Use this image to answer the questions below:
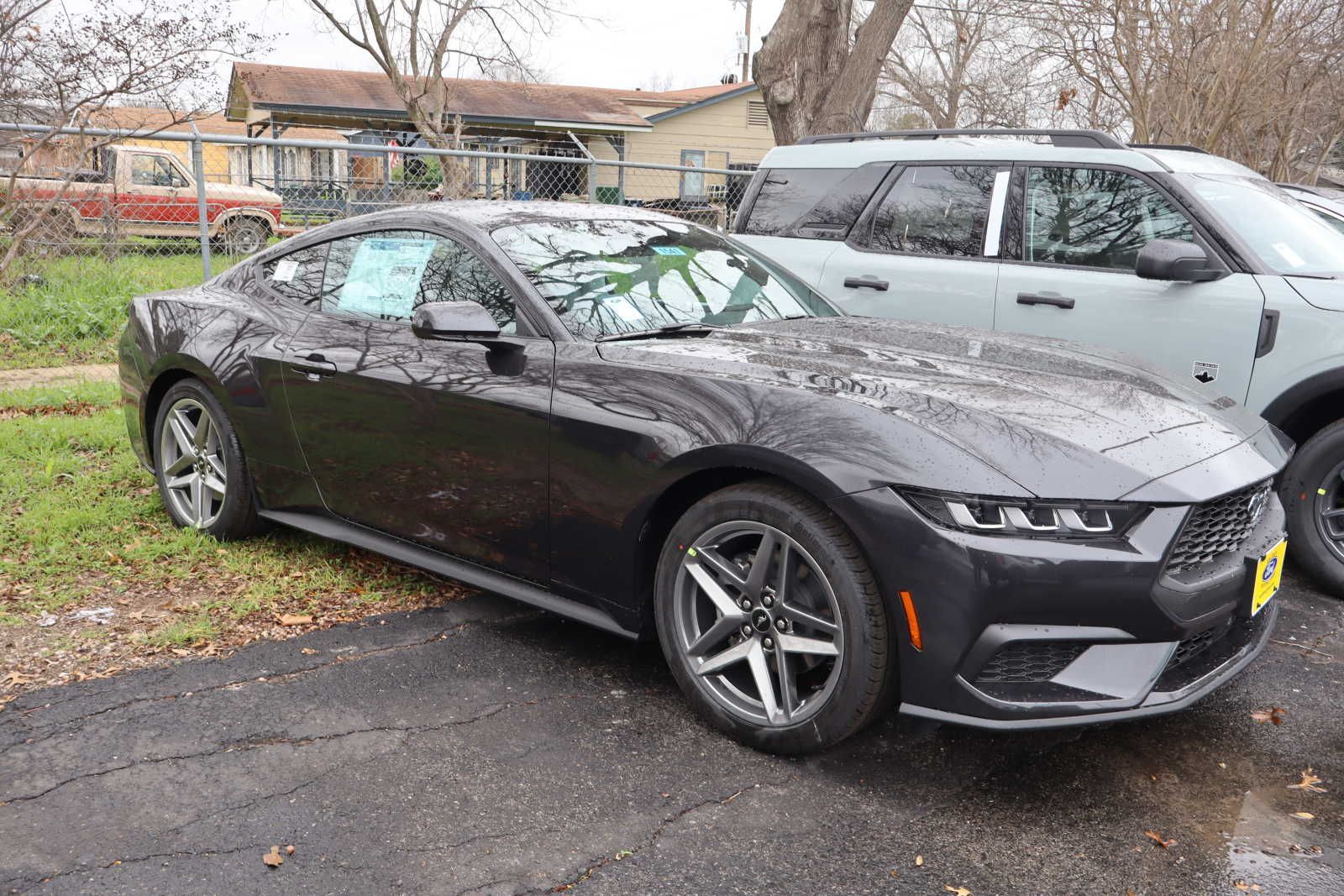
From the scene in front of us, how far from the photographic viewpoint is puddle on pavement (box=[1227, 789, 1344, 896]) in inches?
100

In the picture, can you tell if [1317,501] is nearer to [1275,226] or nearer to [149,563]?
[1275,226]

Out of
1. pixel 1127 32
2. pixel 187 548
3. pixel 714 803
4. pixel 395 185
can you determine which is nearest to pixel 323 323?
pixel 187 548

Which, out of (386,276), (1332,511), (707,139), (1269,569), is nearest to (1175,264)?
(1332,511)

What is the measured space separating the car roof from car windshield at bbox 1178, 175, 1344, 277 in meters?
0.14

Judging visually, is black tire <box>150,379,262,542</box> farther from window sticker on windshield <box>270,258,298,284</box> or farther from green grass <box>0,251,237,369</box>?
green grass <box>0,251,237,369</box>

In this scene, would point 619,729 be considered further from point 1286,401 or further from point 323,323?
point 1286,401

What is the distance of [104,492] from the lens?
545cm

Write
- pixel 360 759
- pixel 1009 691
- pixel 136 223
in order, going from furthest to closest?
pixel 136 223 → pixel 360 759 → pixel 1009 691

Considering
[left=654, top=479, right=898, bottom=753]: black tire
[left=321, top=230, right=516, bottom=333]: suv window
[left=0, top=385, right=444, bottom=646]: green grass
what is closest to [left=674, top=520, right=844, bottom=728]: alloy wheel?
[left=654, top=479, right=898, bottom=753]: black tire

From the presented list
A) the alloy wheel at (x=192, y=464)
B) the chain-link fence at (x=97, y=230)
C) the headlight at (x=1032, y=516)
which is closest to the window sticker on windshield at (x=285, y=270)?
the alloy wheel at (x=192, y=464)

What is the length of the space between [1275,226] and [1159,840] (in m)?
3.39

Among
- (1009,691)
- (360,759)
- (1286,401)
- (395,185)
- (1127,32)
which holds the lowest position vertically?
(360,759)

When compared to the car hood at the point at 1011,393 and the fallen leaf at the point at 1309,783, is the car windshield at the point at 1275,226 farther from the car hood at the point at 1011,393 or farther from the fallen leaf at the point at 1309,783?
the fallen leaf at the point at 1309,783

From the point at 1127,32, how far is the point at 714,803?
14185mm
